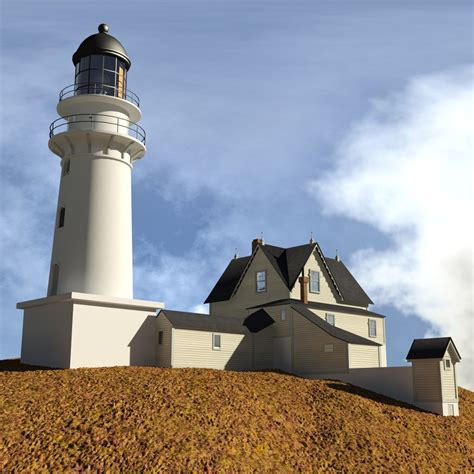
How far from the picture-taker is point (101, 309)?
2997 centimetres

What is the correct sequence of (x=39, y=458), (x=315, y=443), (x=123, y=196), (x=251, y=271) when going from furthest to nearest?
(x=251, y=271) → (x=123, y=196) → (x=315, y=443) → (x=39, y=458)

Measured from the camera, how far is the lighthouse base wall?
29.0 m

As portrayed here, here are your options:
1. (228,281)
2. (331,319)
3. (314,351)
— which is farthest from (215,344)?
(228,281)

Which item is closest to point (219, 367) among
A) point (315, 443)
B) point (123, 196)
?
point (123, 196)

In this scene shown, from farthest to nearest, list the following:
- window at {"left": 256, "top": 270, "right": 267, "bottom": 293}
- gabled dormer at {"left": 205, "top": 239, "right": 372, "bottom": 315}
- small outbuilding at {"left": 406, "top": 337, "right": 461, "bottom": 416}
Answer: window at {"left": 256, "top": 270, "right": 267, "bottom": 293}, gabled dormer at {"left": 205, "top": 239, "right": 372, "bottom": 315}, small outbuilding at {"left": 406, "top": 337, "right": 461, "bottom": 416}

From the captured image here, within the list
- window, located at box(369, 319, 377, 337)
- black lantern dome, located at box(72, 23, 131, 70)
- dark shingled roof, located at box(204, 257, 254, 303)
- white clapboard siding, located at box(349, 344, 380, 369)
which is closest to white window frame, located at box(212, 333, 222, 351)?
white clapboard siding, located at box(349, 344, 380, 369)

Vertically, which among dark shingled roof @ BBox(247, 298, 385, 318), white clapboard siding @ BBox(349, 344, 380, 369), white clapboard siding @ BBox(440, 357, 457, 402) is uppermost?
dark shingled roof @ BBox(247, 298, 385, 318)

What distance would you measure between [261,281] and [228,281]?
3.68 metres

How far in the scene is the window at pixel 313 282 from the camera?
4200cm

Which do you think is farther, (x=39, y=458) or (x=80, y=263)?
(x=80, y=263)

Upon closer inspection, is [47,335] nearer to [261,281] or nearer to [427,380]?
[261,281]

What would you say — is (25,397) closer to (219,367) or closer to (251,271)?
(219,367)

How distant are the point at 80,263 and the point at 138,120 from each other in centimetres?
853

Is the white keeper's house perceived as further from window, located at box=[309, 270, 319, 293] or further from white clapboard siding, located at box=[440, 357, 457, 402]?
window, located at box=[309, 270, 319, 293]
